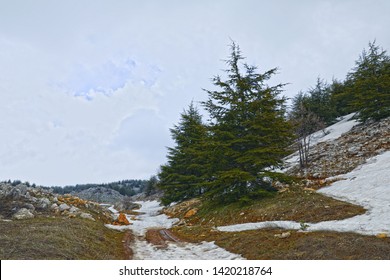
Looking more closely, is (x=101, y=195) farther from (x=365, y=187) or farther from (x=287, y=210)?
(x=365, y=187)

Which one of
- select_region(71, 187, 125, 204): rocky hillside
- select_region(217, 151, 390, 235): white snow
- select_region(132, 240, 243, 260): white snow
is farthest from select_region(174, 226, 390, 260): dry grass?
select_region(71, 187, 125, 204): rocky hillside

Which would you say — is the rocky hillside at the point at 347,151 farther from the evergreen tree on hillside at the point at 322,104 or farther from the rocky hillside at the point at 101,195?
the rocky hillside at the point at 101,195

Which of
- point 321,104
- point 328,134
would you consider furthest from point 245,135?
point 321,104

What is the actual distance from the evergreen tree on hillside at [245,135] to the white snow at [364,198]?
3865 mm

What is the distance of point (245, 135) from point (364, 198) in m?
8.24

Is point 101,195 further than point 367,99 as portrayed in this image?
Yes

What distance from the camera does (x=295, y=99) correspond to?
185 ft

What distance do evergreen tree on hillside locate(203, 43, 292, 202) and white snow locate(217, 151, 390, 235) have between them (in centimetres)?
387

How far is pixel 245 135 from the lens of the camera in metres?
19.8

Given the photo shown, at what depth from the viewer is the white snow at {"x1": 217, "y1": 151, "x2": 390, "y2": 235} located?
35.3 ft

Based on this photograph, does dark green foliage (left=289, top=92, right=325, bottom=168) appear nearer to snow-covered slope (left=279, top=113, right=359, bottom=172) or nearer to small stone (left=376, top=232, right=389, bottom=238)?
snow-covered slope (left=279, top=113, right=359, bottom=172)

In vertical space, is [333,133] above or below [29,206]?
above
